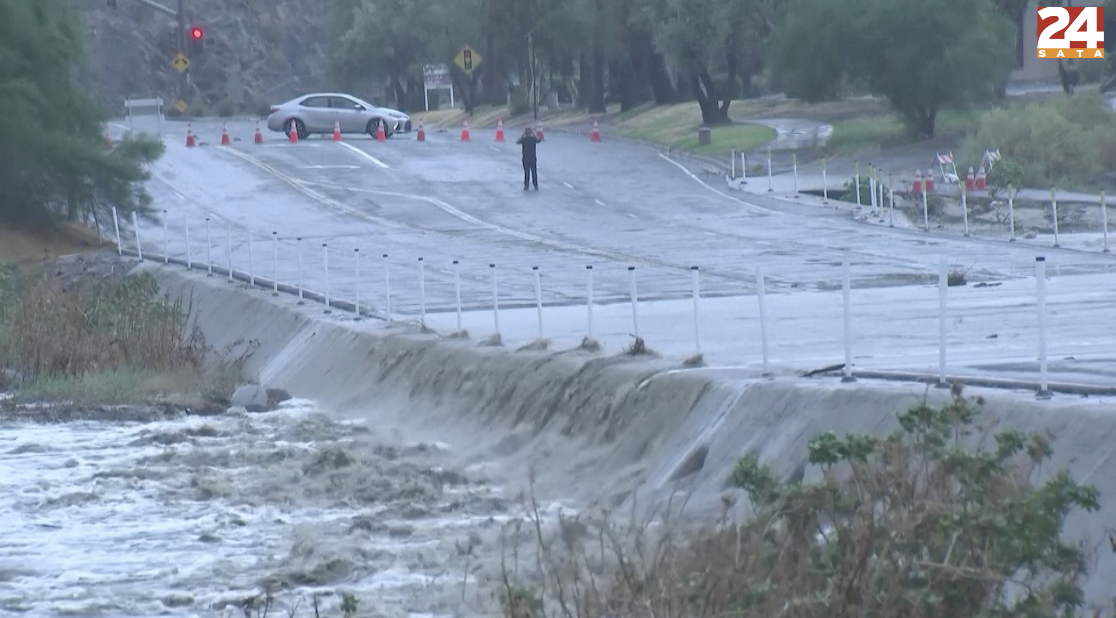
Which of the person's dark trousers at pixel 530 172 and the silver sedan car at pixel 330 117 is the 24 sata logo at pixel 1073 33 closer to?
the person's dark trousers at pixel 530 172

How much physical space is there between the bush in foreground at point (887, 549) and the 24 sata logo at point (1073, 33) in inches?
1834

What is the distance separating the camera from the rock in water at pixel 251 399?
19.2m

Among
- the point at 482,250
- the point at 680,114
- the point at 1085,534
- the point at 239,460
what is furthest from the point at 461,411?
the point at 680,114

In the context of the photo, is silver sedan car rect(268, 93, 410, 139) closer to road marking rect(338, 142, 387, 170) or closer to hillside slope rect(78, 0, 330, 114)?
road marking rect(338, 142, 387, 170)

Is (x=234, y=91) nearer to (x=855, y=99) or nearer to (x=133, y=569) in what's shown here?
(x=855, y=99)

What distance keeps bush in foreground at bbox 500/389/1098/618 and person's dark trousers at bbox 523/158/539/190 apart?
3208 centimetres

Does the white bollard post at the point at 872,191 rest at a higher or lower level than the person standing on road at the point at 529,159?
lower

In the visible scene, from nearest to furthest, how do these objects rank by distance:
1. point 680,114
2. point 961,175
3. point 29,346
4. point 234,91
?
point 29,346
point 961,175
point 680,114
point 234,91

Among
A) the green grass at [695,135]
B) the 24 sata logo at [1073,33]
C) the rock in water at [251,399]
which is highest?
the 24 sata logo at [1073,33]

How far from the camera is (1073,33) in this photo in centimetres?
5453

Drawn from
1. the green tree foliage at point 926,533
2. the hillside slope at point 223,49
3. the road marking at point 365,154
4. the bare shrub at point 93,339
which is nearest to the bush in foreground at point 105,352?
the bare shrub at point 93,339

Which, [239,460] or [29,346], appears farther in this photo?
[29,346]

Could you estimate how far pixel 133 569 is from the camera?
11992 mm

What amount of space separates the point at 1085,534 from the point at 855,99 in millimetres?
54108
